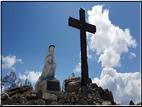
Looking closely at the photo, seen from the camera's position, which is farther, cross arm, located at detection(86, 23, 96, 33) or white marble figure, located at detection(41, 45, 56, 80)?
cross arm, located at detection(86, 23, 96, 33)

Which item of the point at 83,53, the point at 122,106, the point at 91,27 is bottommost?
the point at 122,106

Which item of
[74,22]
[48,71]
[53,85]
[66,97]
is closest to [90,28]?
[74,22]

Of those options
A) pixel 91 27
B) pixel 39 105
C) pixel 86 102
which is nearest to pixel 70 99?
pixel 86 102

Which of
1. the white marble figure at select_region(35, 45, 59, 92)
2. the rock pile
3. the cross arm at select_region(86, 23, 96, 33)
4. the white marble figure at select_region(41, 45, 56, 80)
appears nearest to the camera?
the rock pile

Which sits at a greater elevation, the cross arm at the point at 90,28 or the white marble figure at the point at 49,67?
the cross arm at the point at 90,28

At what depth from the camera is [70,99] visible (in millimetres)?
10094

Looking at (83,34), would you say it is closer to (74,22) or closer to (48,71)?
(74,22)

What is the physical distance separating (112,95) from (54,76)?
4206mm

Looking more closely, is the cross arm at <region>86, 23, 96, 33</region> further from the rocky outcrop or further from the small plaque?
the small plaque

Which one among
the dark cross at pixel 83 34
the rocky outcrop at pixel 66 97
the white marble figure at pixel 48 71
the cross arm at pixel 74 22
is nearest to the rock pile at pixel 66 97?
the rocky outcrop at pixel 66 97

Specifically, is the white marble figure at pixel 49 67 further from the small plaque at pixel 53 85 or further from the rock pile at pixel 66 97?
the rock pile at pixel 66 97

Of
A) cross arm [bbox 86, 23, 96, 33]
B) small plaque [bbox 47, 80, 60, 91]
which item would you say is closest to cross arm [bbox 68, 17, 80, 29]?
cross arm [bbox 86, 23, 96, 33]

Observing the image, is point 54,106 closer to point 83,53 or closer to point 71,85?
point 71,85

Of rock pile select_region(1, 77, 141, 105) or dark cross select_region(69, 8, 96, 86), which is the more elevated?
dark cross select_region(69, 8, 96, 86)
